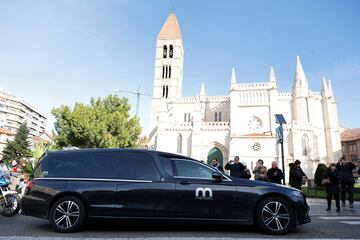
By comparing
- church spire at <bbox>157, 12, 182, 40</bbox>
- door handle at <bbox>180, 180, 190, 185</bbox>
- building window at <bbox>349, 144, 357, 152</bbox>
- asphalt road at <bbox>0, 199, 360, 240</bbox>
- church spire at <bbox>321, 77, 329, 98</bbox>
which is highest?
church spire at <bbox>157, 12, 182, 40</bbox>

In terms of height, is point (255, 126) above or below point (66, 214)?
above

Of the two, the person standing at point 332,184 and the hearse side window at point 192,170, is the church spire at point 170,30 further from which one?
the hearse side window at point 192,170

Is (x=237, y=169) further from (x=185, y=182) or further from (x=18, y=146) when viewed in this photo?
(x=18, y=146)

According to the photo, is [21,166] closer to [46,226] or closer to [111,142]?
[46,226]

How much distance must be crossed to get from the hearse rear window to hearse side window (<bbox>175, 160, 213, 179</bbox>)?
1.47 ft

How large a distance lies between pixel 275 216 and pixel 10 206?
22.4ft

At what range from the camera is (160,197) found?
16.6 feet

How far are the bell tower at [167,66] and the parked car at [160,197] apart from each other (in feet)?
158

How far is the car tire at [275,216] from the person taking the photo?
504 cm

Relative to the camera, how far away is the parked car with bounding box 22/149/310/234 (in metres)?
5.04

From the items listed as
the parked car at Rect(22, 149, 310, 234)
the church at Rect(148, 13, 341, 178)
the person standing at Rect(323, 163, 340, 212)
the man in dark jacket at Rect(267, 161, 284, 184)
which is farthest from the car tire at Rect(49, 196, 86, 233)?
the church at Rect(148, 13, 341, 178)

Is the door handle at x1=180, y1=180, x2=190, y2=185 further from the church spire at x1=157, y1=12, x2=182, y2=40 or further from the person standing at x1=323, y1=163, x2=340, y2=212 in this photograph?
the church spire at x1=157, y1=12, x2=182, y2=40

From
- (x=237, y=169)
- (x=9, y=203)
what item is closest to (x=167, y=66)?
(x=237, y=169)

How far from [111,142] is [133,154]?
21.7 m
